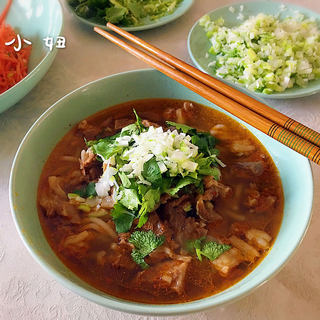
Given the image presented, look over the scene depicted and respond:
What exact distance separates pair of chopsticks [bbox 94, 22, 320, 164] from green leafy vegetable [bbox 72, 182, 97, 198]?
Result: 491 mm

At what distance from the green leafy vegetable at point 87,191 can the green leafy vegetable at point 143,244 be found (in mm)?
221

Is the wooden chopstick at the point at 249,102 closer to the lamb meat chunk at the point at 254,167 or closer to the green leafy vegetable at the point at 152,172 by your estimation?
Answer: the lamb meat chunk at the point at 254,167

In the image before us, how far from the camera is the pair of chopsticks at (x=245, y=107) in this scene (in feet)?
3.76

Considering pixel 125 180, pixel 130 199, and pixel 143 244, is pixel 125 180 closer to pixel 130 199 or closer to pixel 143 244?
pixel 130 199

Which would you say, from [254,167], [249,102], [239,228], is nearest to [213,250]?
[239,228]

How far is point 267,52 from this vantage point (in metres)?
1.90

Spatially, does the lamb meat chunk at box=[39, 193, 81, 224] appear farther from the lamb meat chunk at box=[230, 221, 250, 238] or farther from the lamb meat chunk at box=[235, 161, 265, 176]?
the lamb meat chunk at box=[235, 161, 265, 176]

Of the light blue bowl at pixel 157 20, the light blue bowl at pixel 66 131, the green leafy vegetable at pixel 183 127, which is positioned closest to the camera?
the light blue bowl at pixel 66 131

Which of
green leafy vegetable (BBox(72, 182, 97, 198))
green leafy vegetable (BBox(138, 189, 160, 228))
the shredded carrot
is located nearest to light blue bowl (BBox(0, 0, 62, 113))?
the shredded carrot

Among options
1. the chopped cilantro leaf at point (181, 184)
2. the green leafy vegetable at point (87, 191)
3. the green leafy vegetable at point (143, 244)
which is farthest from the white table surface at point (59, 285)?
the chopped cilantro leaf at point (181, 184)

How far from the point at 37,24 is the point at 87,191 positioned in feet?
3.67

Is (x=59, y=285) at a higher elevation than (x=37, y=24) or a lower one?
lower

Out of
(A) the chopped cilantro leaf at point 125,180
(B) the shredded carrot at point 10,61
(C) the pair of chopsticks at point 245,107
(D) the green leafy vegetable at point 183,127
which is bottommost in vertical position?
(B) the shredded carrot at point 10,61

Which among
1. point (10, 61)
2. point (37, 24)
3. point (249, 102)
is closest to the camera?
point (249, 102)
